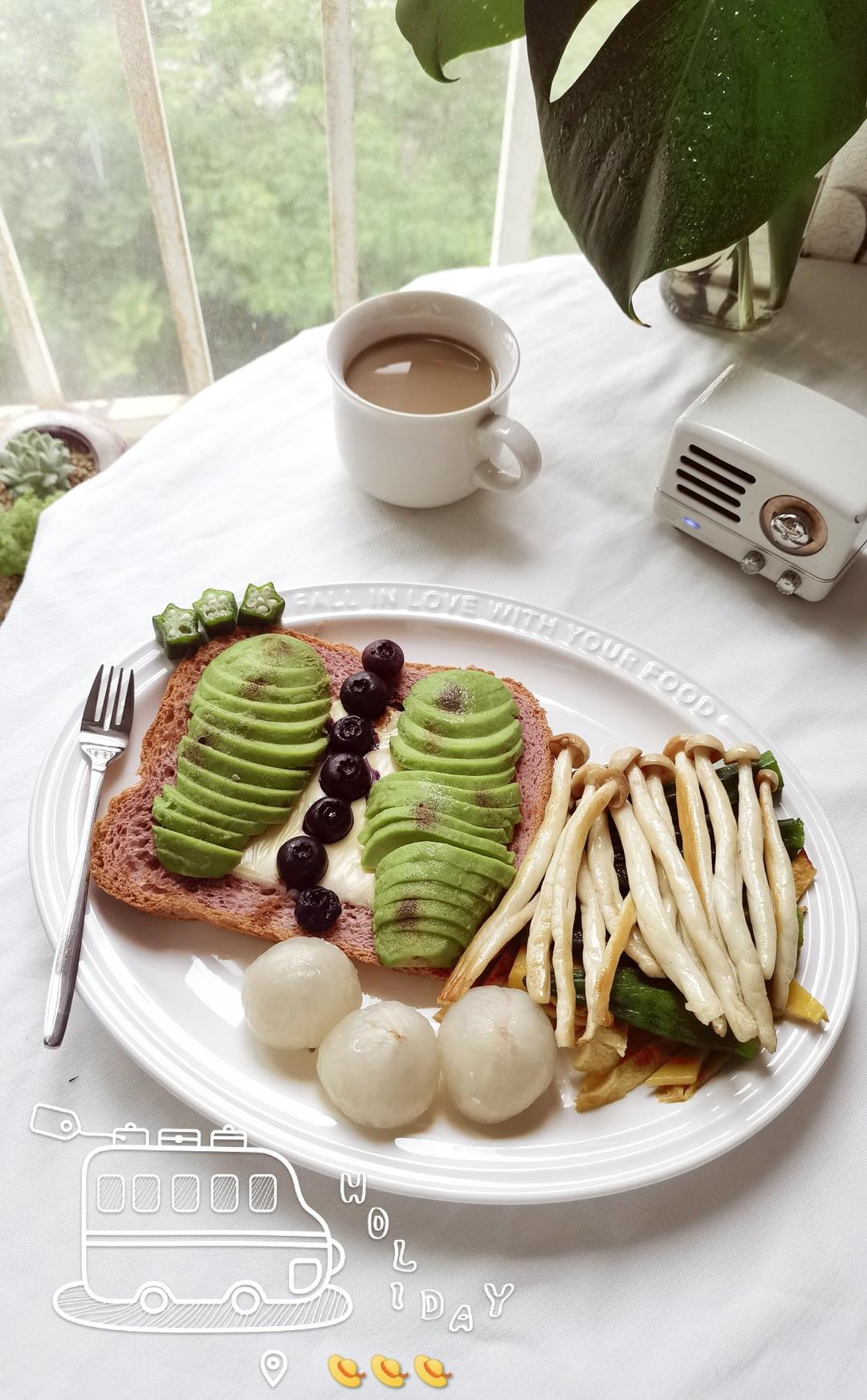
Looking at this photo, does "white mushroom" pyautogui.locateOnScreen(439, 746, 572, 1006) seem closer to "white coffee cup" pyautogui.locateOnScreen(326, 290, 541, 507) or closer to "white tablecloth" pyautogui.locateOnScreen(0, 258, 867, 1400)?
"white tablecloth" pyautogui.locateOnScreen(0, 258, 867, 1400)

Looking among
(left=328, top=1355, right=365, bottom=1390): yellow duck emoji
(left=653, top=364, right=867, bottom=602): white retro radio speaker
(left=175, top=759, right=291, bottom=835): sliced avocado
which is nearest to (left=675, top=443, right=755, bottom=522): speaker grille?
(left=653, top=364, right=867, bottom=602): white retro radio speaker

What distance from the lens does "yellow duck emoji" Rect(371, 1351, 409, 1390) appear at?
1.14m

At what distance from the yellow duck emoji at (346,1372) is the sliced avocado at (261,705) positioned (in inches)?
30.6

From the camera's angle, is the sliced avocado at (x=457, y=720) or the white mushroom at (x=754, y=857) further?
the sliced avocado at (x=457, y=720)

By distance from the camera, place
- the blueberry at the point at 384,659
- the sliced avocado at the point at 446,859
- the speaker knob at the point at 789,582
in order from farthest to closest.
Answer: the speaker knob at the point at 789,582
the blueberry at the point at 384,659
the sliced avocado at the point at 446,859

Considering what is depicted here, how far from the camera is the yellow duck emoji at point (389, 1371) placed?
114cm

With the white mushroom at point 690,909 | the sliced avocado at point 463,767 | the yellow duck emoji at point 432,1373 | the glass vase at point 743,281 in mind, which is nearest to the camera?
the yellow duck emoji at point 432,1373

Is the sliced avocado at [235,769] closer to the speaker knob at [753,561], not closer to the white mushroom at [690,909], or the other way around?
the white mushroom at [690,909]

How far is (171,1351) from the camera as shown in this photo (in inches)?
45.7

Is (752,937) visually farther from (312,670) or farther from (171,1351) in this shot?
(171,1351)

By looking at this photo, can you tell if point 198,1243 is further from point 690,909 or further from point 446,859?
point 690,909

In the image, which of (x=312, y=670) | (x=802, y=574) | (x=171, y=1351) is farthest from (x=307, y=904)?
(x=802, y=574)

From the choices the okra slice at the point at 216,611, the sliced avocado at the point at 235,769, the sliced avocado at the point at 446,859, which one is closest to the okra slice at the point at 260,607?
the okra slice at the point at 216,611

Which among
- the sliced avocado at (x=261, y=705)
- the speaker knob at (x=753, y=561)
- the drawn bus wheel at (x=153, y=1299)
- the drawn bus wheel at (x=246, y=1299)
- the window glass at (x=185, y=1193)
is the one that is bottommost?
the drawn bus wheel at (x=246, y=1299)
